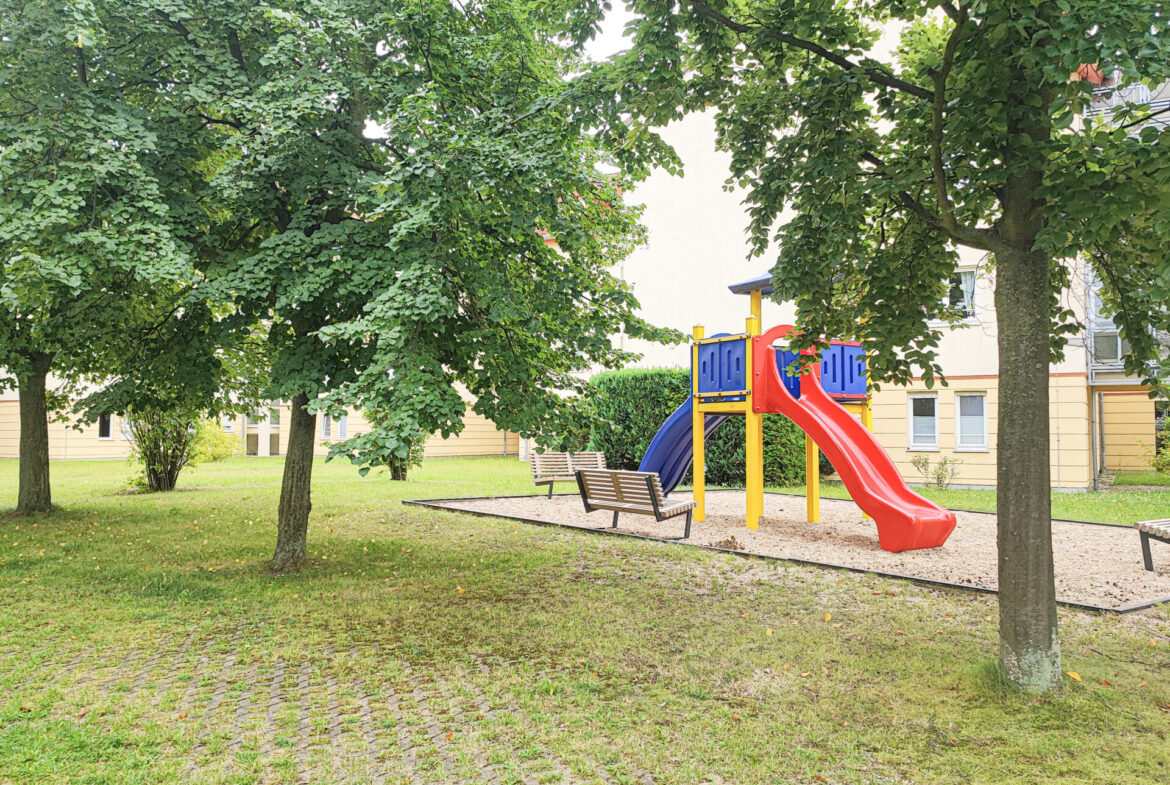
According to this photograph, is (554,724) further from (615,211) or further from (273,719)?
(615,211)

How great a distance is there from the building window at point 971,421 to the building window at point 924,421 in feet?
1.64

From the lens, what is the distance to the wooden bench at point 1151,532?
716cm

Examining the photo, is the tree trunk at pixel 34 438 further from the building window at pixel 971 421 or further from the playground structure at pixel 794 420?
the building window at pixel 971 421

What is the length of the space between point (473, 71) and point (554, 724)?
5.73 meters

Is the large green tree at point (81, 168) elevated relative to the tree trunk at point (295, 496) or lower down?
elevated

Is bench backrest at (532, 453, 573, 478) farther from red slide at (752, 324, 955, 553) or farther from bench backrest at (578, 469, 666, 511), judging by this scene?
red slide at (752, 324, 955, 553)

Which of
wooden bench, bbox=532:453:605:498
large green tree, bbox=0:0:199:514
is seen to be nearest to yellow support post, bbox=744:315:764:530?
wooden bench, bbox=532:453:605:498

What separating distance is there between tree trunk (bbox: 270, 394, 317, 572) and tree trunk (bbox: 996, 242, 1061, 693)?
6.50 meters

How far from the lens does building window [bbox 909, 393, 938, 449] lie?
1756cm

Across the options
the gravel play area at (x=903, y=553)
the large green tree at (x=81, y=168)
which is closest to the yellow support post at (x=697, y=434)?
the gravel play area at (x=903, y=553)

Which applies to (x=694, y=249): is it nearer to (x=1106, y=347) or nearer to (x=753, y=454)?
(x=1106, y=347)

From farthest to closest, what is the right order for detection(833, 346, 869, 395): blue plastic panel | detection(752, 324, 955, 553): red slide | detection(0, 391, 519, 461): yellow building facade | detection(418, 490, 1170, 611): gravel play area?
detection(0, 391, 519, 461): yellow building facade < detection(833, 346, 869, 395): blue plastic panel < detection(752, 324, 955, 553): red slide < detection(418, 490, 1170, 611): gravel play area

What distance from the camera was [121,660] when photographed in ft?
16.7

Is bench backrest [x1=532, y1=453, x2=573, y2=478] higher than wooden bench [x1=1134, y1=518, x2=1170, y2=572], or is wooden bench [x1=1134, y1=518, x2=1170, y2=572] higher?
bench backrest [x1=532, y1=453, x2=573, y2=478]
